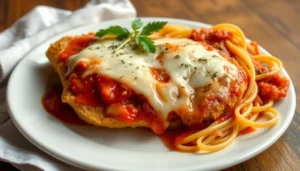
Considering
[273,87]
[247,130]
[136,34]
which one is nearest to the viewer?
[247,130]

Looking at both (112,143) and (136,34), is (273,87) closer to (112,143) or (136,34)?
(136,34)

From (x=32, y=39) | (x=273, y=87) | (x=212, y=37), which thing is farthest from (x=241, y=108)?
(x=32, y=39)

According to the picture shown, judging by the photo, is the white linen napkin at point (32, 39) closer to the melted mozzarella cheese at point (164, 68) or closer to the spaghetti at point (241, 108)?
the melted mozzarella cheese at point (164, 68)

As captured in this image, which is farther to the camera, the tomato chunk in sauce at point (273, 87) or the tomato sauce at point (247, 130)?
the tomato chunk in sauce at point (273, 87)

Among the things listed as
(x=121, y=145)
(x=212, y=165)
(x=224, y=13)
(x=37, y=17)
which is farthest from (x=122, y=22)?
(x=212, y=165)

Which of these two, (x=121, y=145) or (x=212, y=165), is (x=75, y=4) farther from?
(x=212, y=165)

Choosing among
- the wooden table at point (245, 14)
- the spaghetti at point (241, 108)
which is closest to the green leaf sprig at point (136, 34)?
the spaghetti at point (241, 108)

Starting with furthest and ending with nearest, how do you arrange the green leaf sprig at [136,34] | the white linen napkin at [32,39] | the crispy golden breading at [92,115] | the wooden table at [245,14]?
the wooden table at [245,14], the green leaf sprig at [136,34], the crispy golden breading at [92,115], the white linen napkin at [32,39]
